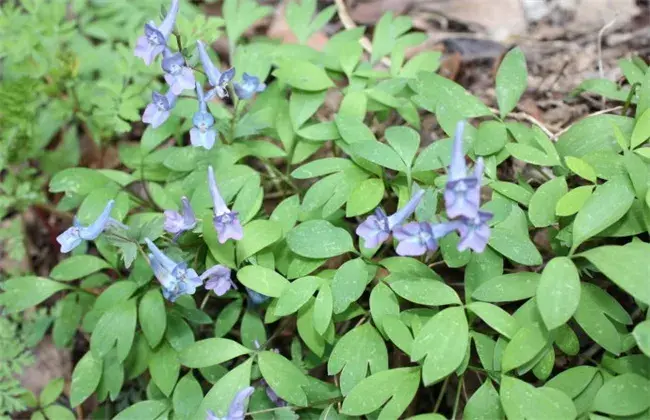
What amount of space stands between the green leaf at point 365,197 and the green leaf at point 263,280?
0.40 meters

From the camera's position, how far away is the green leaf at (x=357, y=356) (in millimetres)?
2529

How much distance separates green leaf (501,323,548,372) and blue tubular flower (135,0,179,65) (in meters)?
1.81

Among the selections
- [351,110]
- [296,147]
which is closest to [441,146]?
[351,110]

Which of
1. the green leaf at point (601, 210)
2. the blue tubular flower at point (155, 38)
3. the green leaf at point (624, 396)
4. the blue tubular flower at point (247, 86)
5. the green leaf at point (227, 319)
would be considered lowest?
the green leaf at point (227, 319)

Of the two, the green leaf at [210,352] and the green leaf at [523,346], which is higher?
the green leaf at [523,346]

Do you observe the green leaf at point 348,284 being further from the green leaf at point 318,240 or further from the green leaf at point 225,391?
the green leaf at point 225,391

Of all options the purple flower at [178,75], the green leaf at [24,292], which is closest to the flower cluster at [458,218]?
the purple flower at [178,75]

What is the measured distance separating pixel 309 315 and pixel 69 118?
7.38 feet

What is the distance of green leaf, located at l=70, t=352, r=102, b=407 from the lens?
287 cm

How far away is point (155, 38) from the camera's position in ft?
8.79

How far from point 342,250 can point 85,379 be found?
1.32 m

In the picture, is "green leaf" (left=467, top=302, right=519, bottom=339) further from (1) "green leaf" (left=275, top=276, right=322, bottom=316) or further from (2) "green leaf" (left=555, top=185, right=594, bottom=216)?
(1) "green leaf" (left=275, top=276, right=322, bottom=316)

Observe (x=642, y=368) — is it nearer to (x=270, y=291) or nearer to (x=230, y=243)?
(x=270, y=291)

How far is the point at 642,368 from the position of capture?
241 cm
